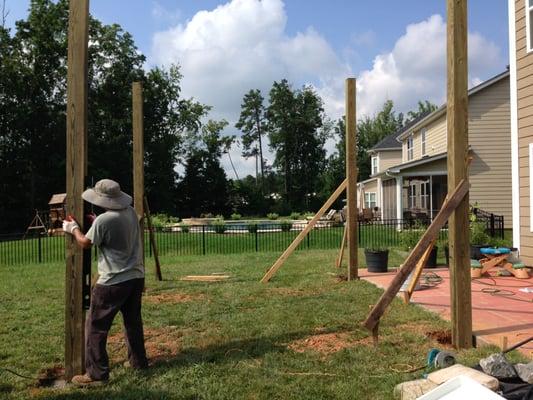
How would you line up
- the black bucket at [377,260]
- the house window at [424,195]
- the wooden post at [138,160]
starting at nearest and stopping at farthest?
the wooden post at [138,160] < the black bucket at [377,260] < the house window at [424,195]

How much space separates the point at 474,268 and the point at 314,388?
6.16m

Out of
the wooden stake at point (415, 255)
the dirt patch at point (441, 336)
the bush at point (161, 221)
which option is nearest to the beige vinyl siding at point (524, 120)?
Result: the dirt patch at point (441, 336)

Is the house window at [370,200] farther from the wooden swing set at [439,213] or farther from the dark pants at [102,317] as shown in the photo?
the dark pants at [102,317]

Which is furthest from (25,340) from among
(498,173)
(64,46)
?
(64,46)

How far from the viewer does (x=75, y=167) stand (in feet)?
14.5

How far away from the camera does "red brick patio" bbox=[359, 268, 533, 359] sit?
16.8 ft

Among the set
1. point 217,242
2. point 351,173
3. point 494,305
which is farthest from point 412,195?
point 494,305

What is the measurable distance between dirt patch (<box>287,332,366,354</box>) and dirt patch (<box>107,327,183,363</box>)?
4.02ft

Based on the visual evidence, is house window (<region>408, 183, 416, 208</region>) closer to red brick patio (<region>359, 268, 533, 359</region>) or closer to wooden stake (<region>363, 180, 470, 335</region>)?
red brick patio (<region>359, 268, 533, 359</region>)

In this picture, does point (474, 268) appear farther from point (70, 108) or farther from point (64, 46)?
point (64, 46)

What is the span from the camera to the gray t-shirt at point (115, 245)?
427cm

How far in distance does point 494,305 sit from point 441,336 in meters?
1.77

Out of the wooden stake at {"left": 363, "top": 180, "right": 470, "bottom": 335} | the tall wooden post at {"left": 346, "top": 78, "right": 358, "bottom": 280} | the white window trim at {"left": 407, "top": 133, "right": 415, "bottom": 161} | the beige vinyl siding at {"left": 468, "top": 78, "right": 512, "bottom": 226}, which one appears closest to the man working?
the wooden stake at {"left": 363, "top": 180, "right": 470, "bottom": 335}

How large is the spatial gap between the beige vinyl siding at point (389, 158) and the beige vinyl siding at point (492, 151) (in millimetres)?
12940
